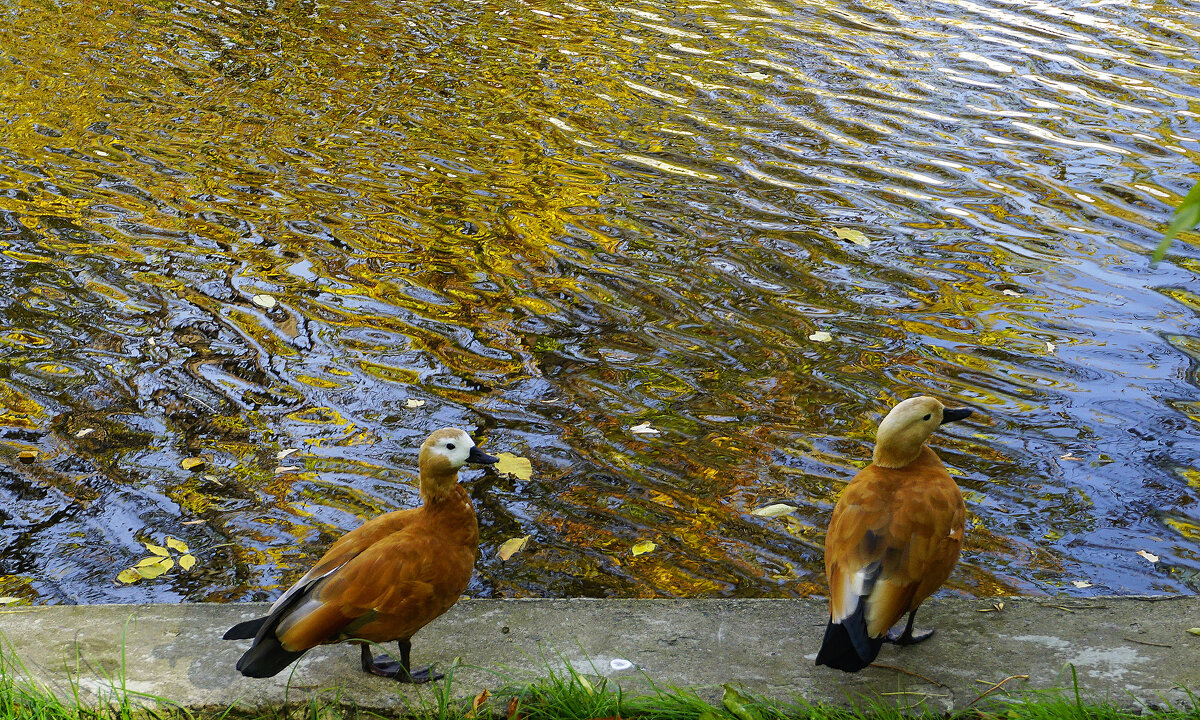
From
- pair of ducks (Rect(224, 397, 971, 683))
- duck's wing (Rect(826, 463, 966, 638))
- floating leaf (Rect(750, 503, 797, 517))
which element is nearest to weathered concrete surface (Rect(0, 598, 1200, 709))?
pair of ducks (Rect(224, 397, 971, 683))

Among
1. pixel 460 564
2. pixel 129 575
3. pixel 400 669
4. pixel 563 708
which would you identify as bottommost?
pixel 129 575

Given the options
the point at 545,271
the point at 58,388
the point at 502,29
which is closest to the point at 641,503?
the point at 545,271

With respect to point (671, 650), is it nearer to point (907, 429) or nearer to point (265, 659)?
point (907, 429)

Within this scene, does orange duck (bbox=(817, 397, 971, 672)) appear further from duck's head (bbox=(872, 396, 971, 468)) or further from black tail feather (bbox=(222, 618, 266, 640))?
black tail feather (bbox=(222, 618, 266, 640))

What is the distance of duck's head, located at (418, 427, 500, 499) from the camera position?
3090 mm

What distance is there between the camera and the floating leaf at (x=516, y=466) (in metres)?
4.82

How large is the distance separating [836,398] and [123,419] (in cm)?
358

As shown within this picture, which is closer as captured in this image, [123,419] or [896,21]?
[123,419]

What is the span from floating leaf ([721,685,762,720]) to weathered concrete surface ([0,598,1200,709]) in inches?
4.4

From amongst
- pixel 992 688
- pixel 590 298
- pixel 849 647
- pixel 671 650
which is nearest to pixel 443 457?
pixel 671 650

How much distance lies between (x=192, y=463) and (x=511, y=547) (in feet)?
5.26

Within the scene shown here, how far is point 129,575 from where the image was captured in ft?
13.7

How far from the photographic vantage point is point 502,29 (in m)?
12.3

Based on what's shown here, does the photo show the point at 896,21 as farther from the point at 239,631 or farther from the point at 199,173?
the point at 239,631
